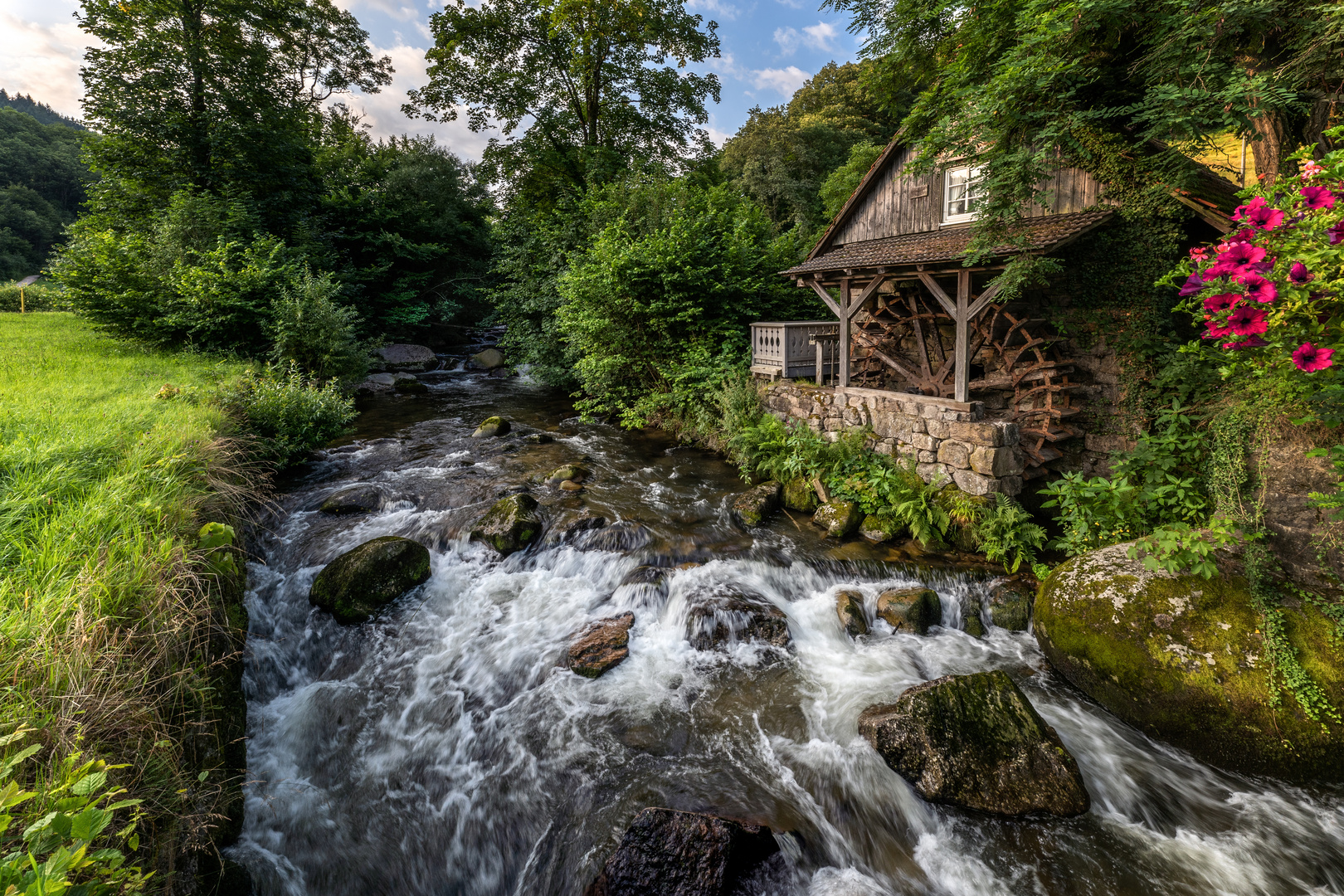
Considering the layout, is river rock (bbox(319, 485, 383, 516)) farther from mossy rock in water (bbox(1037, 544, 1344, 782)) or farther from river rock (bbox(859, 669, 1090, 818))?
mossy rock in water (bbox(1037, 544, 1344, 782))

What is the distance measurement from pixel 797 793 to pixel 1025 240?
7.27 meters

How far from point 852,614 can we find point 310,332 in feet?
44.3

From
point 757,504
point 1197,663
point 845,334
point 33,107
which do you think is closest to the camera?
point 1197,663

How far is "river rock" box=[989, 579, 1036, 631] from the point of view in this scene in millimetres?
6319

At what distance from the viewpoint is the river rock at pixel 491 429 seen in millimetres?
12906

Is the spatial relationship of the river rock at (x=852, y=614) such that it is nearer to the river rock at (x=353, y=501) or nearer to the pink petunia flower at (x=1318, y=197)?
the pink petunia flower at (x=1318, y=197)

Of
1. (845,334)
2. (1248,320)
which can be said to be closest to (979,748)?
(1248,320)

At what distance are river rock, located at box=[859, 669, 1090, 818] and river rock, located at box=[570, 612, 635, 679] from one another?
2.52m

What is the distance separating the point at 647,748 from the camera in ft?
15.6

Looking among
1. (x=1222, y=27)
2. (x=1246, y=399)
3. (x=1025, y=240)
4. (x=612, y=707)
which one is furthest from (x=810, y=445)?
(x=1222, y=27)

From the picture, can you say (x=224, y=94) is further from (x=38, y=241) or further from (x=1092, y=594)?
(x=38, y=241)

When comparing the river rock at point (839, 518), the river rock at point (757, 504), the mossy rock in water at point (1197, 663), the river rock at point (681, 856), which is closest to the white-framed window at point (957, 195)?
the river rock at point (839, 518)

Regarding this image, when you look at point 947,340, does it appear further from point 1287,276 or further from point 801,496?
point 1287,276

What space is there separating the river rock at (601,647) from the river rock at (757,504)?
2938 mm
